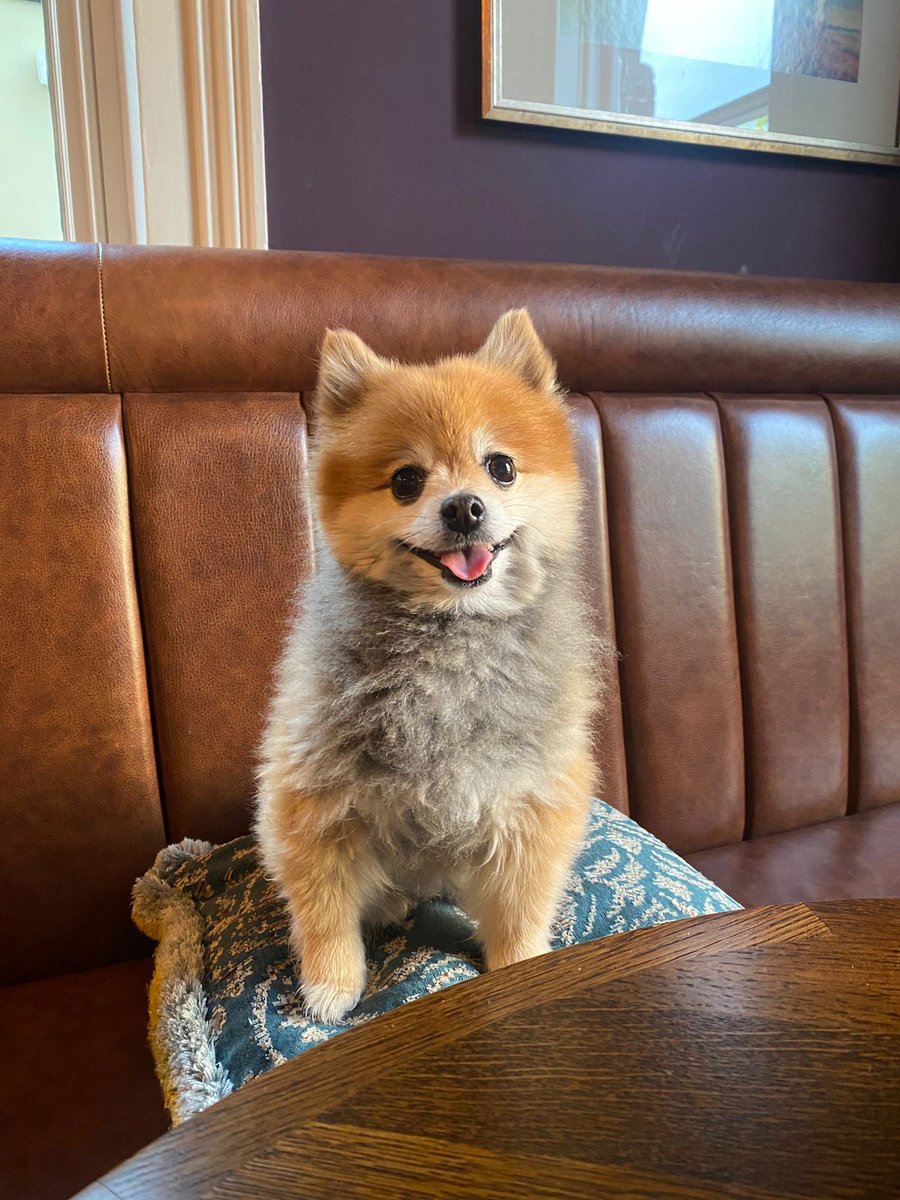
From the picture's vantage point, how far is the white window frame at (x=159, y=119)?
138cm

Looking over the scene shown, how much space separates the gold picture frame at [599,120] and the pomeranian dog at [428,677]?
990mm

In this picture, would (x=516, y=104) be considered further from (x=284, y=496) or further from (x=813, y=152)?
(x=284, y=496)

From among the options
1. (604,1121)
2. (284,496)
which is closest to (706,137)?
A: (284,496)

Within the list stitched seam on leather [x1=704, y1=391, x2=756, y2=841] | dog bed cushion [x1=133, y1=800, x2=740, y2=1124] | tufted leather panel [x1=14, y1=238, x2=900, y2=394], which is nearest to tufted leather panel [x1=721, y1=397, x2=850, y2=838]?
stitched seam on leather [x1=704, y1=391, x2=756, y2=841]

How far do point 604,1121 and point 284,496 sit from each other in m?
0.96

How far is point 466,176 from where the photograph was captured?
5.42 feet

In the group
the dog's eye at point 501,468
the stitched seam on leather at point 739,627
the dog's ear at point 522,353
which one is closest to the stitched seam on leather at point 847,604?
the stitched seam on leather at point 739,627

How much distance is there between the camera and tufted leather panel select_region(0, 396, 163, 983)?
1.09 meters

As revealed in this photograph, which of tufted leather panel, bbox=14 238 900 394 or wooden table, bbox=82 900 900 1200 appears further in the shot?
tufted leather panel, bbox=14 238 900 394

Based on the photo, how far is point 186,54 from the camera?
1392 mm

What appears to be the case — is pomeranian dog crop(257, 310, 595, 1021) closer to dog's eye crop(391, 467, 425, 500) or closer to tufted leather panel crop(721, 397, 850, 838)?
dog's eye crop(391, 467, 425, 500)

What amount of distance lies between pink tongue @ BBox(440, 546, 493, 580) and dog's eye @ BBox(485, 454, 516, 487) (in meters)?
0.10

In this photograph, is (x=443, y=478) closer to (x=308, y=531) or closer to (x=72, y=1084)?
(x=308, y=531)

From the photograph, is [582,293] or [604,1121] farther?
[582,293]
